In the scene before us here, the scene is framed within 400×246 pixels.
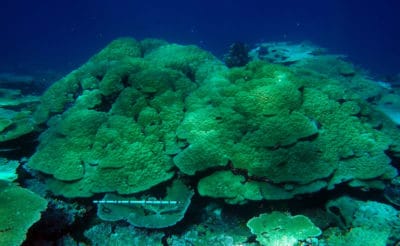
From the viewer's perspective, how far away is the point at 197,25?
81.1 meters

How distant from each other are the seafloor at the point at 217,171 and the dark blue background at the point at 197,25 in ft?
141

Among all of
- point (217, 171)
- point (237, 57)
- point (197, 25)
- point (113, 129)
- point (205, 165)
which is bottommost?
point (197, 25)

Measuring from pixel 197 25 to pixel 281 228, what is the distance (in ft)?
267

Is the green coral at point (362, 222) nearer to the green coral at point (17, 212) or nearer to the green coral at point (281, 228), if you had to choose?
the green coral at point (281, 228)

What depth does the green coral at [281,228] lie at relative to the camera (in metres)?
4.99

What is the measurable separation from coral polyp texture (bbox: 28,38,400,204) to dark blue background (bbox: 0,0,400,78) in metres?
42.3

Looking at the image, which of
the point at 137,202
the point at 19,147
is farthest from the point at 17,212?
the point at 19,147

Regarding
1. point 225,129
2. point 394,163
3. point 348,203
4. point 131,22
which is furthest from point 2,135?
point 131,22

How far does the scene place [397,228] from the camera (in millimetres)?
5105

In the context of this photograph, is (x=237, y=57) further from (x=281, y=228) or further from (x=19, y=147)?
(x=281, y=228)

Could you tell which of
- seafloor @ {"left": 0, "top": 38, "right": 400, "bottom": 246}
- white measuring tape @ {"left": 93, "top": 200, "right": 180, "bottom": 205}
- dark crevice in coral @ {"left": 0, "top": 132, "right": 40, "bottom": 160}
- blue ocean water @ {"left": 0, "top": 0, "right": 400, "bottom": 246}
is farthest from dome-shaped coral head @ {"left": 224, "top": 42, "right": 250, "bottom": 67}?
white measuring tape @ {"left": 93, "top": 200, "right": 180, "bottom": 205}

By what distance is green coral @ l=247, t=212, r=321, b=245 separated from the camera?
499 centimetres

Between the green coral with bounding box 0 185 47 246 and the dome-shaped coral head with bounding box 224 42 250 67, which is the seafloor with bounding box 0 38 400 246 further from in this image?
the dome-shaped coral head with bounding box 224 42 250 67

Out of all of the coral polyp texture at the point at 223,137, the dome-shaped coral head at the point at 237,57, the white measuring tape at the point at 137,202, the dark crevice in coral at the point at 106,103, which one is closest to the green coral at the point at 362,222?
the coral polyp texture at the point at 223,137
